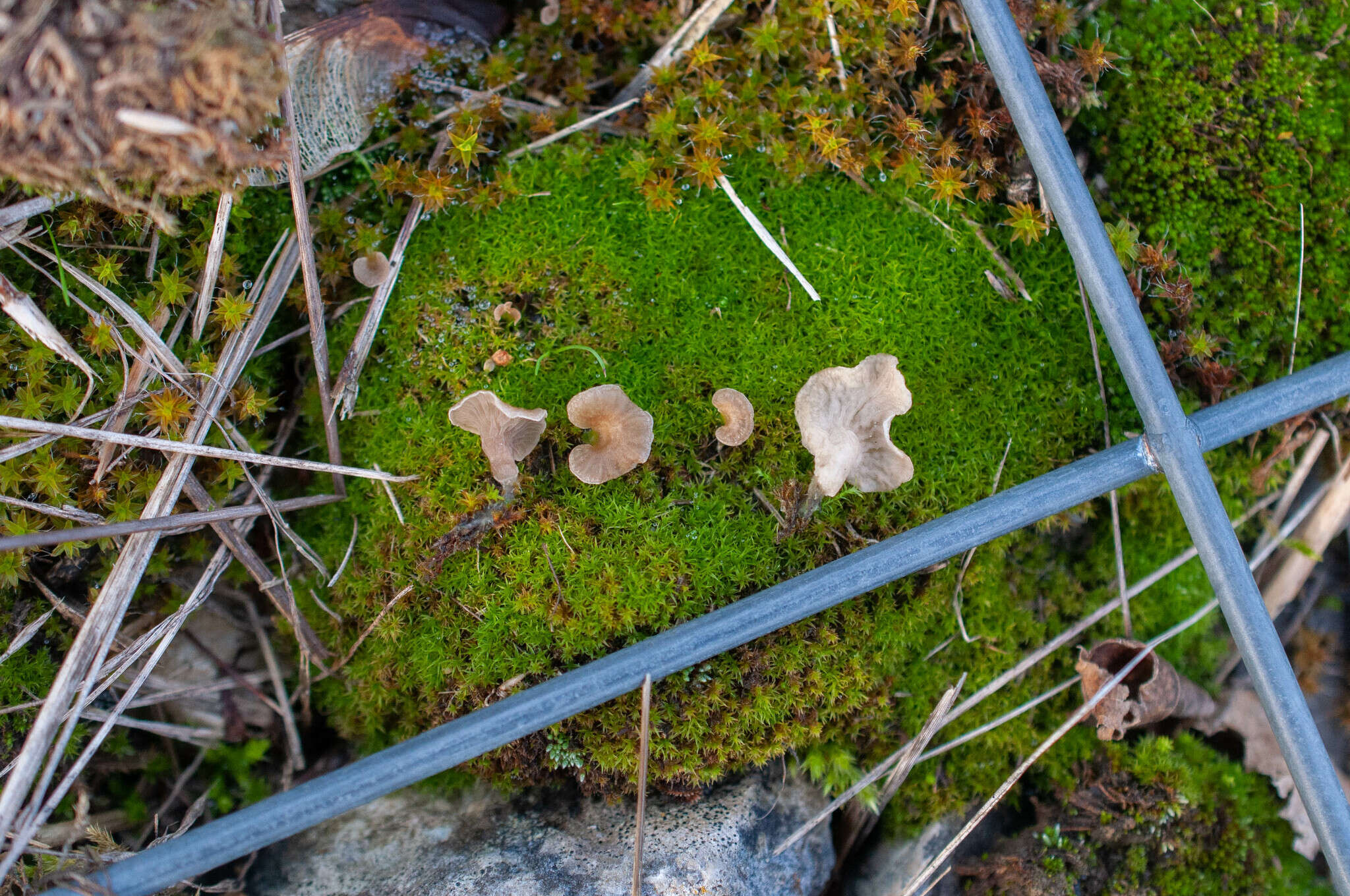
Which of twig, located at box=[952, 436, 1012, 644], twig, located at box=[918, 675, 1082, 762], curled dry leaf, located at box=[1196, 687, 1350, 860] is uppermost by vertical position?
twig, located at box=[952, 436, 1012, 644]

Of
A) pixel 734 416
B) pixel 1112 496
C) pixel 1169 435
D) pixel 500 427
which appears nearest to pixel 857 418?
pixel 734 416

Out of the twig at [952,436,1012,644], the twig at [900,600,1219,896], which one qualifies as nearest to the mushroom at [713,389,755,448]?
the twig at [952,436,1012,644]

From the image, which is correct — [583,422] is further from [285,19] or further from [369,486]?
[285,19]

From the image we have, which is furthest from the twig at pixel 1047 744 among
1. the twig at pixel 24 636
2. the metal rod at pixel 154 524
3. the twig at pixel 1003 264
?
the twig at pixel 24 636

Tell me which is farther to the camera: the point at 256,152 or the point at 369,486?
the point at 369,486

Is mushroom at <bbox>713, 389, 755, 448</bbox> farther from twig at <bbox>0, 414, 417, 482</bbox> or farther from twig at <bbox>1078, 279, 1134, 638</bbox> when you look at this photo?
twig at <bbox>1078, 279, 1134, 638</bbox>

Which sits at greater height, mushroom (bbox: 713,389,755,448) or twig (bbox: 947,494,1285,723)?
mushroom (bbox: 713,389,755,448)

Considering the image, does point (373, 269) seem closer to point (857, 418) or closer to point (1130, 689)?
point (857, 418)

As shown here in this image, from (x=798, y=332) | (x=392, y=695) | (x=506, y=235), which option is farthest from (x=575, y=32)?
(x=392, y=695)

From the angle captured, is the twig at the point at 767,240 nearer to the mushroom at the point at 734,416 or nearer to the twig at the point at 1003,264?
the mushroom at the point at 734,416
